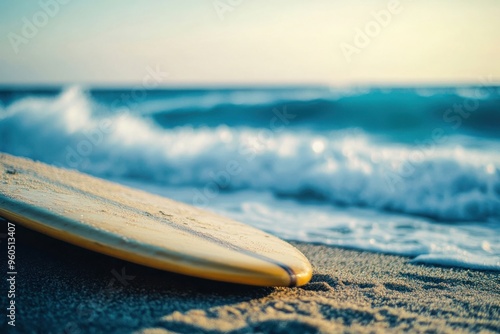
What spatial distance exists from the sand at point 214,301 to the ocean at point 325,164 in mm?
797

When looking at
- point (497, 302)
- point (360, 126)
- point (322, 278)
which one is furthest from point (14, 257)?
point (360, 126)

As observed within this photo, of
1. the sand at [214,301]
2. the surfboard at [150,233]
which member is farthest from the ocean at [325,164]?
the surfboard at [150,233]

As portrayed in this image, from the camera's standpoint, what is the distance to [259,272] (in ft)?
5.99

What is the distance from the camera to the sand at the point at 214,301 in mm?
1674

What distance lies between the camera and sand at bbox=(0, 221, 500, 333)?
1.67 m

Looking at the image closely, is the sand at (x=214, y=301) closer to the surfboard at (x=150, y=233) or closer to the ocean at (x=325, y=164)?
the surfboard at (x=150, y=233)

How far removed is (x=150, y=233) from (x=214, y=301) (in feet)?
1.36

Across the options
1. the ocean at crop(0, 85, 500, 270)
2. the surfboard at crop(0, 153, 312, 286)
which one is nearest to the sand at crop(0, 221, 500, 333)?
the surfboard at crop(0, 153, 312, 286)

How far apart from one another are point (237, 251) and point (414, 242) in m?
1.96

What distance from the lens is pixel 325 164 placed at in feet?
20.2

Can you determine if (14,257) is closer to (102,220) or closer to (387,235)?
(102,220)

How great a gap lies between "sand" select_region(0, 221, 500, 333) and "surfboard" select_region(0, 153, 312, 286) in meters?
0.13

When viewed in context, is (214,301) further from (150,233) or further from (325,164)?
(325,164)

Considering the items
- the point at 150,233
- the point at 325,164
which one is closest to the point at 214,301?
the point at 150,233
